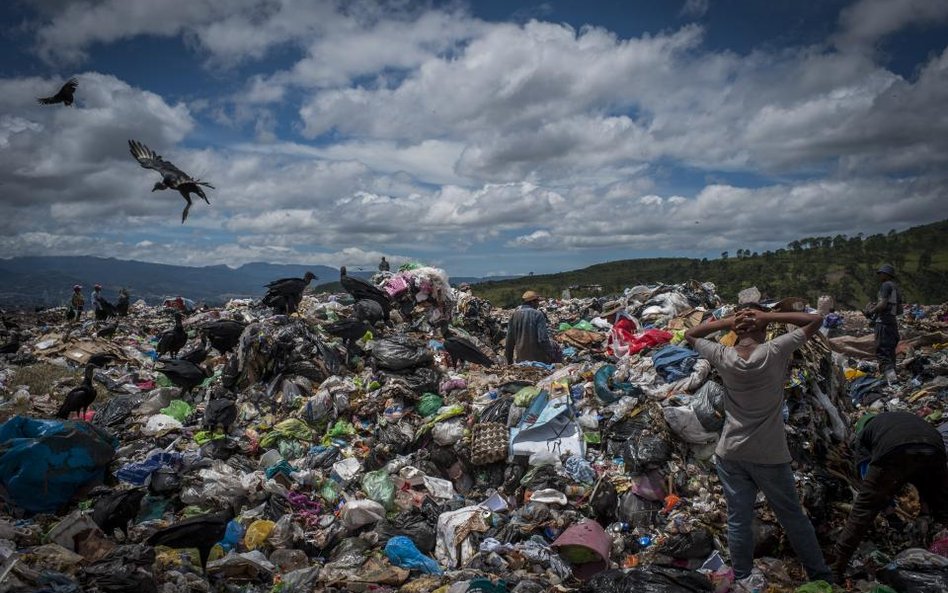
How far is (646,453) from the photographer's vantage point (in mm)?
4223

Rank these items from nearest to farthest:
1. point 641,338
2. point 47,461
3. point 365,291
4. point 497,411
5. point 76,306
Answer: point 47,461, point 497,411, point 641,338, point 365,291, point 76,306

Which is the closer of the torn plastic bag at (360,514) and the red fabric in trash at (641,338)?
the torn plastic bag at (360,514)

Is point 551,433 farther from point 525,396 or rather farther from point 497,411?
point 497,411

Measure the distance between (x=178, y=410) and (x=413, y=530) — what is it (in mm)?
4363

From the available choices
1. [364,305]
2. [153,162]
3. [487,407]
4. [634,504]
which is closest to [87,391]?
[153,162]

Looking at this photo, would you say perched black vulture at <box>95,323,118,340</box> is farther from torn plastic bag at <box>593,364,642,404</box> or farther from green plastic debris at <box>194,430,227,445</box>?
torn plastic bag at <box>593,364,642,404</box>

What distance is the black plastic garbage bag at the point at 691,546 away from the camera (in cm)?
363

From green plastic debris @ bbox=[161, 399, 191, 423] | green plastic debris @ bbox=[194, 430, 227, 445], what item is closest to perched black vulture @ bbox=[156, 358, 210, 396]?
green plastic debris @ bbox=[161, 399, 191, 423]

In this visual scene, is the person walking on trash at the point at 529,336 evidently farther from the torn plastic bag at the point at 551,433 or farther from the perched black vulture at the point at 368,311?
the perched black vulture at the point at 368,311

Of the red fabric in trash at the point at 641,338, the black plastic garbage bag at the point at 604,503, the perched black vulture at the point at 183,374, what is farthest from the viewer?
the perched black vulture at the point at 183,374

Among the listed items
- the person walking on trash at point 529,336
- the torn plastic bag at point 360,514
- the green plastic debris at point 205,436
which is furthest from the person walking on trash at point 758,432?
the green plastic debris at point 205,436

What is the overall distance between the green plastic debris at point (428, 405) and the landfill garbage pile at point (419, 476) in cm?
3

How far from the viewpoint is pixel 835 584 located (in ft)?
9.82

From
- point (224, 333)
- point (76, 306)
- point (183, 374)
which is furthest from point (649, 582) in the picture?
point (76, 306)
